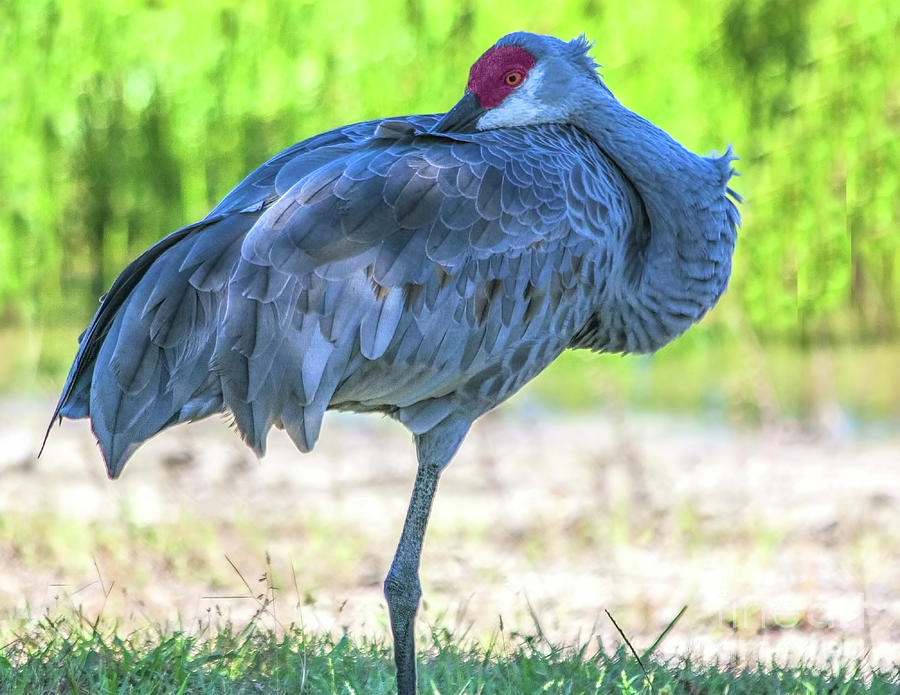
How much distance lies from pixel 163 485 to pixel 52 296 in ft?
3.49

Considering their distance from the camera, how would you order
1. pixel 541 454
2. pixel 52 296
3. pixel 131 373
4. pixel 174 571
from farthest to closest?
1. pixel 541 454
2. pixel 52 296
3. pixel 174 571
4. pixel 131 373

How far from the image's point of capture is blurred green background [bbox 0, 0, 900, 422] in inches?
243

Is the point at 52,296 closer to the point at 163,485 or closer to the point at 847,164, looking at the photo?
the point at 163,485

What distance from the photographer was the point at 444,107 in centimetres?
598

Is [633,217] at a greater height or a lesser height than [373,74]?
lesser

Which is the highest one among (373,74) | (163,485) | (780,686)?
(373,74)

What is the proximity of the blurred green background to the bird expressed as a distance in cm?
246

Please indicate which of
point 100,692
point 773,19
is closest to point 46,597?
point 100,692

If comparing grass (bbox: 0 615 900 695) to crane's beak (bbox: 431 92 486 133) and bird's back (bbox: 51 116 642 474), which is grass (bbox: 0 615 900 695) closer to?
bird's back (bbox: 51 116 642 474)

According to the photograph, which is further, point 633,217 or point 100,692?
point 633,217

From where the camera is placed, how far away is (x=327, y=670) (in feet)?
11.1

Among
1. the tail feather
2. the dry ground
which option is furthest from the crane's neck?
the dry ground

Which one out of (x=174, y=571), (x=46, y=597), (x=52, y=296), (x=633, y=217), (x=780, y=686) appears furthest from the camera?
(x=52, y=296)

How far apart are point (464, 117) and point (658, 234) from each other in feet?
1.96
